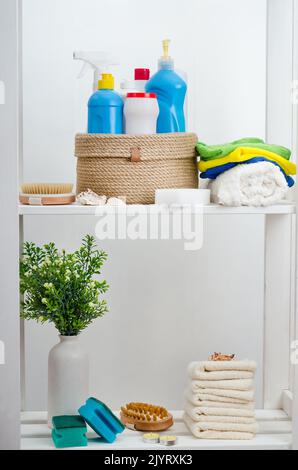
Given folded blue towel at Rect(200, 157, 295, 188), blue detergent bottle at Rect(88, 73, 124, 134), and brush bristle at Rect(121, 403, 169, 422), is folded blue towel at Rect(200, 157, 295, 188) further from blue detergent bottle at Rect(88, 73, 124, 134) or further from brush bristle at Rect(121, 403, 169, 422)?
brush bristle at Rect(121, 403, 169, 422)

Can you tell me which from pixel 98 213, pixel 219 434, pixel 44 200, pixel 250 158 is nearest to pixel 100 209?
pixel 98 213

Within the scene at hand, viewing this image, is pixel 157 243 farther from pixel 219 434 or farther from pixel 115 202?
pixel 219 434

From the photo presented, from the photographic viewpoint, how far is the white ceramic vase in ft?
5.37

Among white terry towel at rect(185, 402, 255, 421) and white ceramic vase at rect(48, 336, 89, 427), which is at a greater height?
white ceramic vase at rect(48, 336, 89, 427)

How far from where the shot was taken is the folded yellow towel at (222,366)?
1.62 metres

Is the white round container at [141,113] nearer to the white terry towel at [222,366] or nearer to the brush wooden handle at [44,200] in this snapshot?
the brush wooden handle at [44,200]

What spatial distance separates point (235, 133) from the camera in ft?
7.02

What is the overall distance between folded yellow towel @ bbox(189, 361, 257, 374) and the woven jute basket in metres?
0.37

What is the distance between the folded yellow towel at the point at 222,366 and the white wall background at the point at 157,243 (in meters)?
0.55

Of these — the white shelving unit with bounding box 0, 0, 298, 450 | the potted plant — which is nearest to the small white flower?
the potted plant

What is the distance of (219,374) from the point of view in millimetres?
1614

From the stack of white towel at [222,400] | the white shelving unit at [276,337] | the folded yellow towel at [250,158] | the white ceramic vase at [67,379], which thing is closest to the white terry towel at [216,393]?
the stack of white towel at [222,400]

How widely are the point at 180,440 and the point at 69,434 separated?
0.24m
